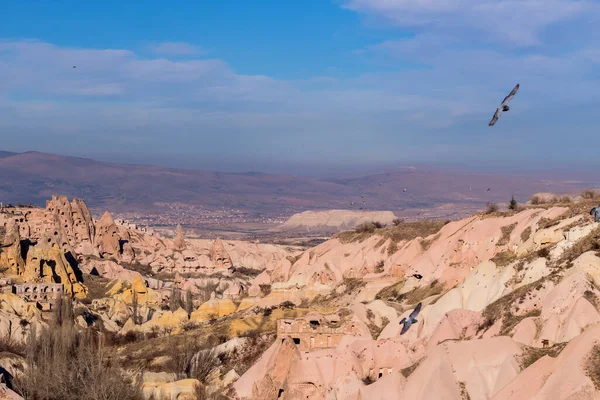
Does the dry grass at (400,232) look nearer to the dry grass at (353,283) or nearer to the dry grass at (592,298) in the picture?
the dry grass at (353,283)

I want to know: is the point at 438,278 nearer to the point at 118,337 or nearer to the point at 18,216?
the point at 118,337

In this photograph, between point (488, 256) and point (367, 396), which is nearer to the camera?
point (367, 396)

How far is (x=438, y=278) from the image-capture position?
55.1m

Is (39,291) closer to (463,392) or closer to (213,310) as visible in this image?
(213,310)

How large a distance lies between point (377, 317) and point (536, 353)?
15.9 metres

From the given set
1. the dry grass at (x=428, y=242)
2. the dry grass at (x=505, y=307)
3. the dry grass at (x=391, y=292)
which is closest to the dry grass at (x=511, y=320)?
the dry grass at (x=505, y=307)

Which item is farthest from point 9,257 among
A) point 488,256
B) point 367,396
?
point 367,396

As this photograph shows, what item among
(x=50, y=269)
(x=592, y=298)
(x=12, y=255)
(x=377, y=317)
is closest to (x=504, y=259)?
(x=377, y=317)

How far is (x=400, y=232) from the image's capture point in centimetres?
7519

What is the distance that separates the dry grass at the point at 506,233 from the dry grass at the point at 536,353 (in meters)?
24.2

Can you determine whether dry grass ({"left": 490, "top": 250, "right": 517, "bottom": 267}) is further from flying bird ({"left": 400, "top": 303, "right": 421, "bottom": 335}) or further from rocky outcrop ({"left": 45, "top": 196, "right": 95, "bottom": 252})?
rocky outcrop ({"left": 45, "top": 196, "right": 95, "bottom": 252})

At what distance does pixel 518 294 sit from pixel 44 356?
2612cm

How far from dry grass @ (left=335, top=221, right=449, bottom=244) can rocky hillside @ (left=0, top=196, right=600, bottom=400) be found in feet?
0.77

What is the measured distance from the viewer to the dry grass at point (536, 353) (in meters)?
30.1
